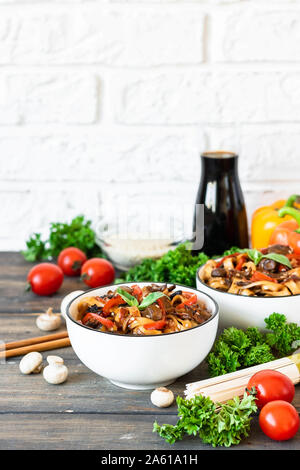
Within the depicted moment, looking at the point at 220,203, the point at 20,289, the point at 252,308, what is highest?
the point at 220,203

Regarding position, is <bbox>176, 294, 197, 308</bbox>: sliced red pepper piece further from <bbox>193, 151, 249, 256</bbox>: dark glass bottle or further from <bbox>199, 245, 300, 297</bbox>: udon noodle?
<bbox>193, 151, 249, 256</bbox>: dark glass bottle

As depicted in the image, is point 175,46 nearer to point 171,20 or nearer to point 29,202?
point 171,20

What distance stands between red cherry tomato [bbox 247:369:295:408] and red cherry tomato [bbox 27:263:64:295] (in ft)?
2.65

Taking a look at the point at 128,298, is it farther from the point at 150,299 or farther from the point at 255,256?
the point at 255,256

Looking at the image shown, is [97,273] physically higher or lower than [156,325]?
lower

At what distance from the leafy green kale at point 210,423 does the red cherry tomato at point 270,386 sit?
0.15 ft

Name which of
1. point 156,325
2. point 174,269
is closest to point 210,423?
point 156,325

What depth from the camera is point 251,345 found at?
1.27 m

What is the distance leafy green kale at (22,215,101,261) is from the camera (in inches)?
81.4

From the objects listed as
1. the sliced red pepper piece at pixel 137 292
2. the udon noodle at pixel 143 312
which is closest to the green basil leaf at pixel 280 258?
the udon noodle at pixel 143 312

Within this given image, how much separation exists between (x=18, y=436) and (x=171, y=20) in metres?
1.52

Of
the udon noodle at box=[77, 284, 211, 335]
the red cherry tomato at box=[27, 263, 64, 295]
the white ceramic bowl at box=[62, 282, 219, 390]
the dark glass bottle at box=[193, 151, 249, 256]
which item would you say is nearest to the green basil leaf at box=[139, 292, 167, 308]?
the udon noodle at box=[77, 284, 211, 335]

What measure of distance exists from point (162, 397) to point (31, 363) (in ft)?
1.01

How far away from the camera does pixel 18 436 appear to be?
1.02 m
